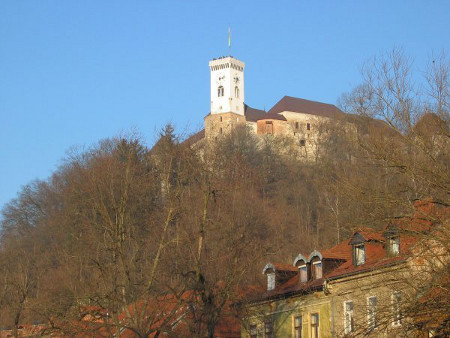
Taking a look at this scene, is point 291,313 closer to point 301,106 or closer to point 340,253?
point 340,253

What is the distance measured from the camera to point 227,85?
148 meters

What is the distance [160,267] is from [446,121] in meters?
18.7

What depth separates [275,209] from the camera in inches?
3206

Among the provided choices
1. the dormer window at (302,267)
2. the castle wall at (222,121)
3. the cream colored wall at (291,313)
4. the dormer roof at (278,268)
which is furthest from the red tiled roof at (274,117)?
the dormer window at (302,267)

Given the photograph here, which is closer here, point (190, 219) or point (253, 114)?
→ point (190, 219)

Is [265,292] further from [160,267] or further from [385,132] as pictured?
[385,132]

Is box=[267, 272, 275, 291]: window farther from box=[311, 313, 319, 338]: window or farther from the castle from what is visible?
the castle

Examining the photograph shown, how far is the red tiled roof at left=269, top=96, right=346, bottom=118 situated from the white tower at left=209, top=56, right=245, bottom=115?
20.2 ft

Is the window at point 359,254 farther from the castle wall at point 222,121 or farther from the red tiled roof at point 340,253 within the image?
the castle wall at point 222,121

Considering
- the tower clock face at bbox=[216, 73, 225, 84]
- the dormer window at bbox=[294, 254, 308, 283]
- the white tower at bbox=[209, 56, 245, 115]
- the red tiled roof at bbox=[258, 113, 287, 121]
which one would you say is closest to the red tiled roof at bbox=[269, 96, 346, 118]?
the red tiled roof at bbox=[258, 113, 287, 121]

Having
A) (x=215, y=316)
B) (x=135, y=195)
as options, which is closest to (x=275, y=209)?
(x=135, y=195)

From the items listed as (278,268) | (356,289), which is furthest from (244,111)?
(356,289)

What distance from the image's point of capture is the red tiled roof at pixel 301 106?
146m

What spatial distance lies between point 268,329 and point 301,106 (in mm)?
118095
